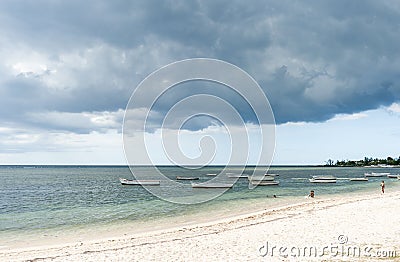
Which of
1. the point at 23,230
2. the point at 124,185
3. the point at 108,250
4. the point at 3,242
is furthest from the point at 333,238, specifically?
the point at 124,185

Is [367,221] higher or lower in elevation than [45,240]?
higher

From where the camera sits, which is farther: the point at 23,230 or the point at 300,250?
the point at 23,230

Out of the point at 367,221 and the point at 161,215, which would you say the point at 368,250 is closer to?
the point at 367,221

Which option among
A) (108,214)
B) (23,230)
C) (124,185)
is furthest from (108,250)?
(124,185)

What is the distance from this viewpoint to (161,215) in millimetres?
30547

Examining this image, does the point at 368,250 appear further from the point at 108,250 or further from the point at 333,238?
the point at 108,250

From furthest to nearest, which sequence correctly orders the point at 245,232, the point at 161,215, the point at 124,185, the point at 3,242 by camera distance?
the point at 124,185 → the point at 161,215 → the point at 3,242 → the point at 245,232

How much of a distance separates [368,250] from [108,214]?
24.5 m

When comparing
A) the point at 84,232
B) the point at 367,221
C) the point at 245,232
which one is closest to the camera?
the point at 245,232

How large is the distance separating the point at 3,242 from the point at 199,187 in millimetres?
48623

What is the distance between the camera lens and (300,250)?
13945 millimetres

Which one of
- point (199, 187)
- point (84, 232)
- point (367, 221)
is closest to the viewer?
point (367, 221)

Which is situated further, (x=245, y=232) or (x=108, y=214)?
(x=108, y=214)

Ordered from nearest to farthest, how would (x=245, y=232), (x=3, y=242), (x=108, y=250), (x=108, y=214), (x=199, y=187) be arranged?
(x=108, y=250), (x=245, y=232), (x=3, y=242), (x=108, y=214), (x=199, y=187)
